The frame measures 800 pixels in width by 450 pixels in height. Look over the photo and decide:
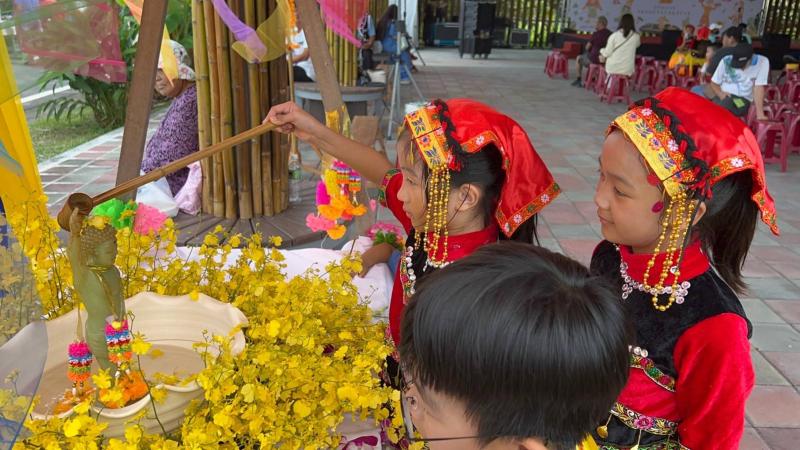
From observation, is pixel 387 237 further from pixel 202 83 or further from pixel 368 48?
pixel 368 48

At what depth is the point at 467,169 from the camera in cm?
134

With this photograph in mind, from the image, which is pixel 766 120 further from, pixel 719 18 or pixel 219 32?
pixel 719 18

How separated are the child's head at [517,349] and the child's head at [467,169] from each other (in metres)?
0.56

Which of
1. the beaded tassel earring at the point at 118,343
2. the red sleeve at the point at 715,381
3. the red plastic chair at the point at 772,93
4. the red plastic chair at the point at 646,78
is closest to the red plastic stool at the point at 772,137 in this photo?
the red plastic chair at the point at 772,93

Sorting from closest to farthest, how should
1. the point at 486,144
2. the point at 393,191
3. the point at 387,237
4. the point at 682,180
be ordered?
the point at 682,180, the point at 486,144, the point at 393,191, the point at 387,237

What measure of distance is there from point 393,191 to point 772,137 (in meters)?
5.72

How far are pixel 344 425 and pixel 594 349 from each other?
0.59 meters

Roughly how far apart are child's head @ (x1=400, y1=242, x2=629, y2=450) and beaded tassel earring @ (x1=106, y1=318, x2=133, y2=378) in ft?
1.45

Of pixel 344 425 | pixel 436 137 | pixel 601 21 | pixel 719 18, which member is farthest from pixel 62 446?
Answer: pixel 719 18

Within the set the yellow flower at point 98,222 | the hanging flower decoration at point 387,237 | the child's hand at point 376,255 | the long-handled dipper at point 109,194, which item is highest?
the long-handled dipper at point 109,194

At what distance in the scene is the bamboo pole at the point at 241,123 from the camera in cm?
224

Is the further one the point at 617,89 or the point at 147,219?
the point at 617,89

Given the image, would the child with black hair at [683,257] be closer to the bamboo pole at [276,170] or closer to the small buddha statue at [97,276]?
the small buddha statue at [97,276]

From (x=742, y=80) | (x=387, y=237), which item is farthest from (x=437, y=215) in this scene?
(x=742, y=80)
